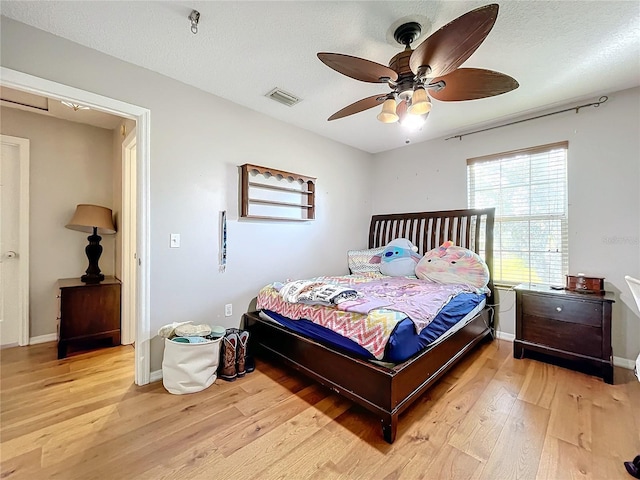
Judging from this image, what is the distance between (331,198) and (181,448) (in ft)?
9.79

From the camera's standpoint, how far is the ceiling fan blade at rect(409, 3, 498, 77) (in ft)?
3.89

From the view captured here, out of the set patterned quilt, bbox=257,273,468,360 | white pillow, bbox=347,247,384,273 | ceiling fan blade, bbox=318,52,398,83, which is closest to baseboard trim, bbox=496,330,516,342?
patterned quilt, bbox=257,273,468,360

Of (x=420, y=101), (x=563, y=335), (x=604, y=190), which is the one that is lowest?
(x=563, y=335)

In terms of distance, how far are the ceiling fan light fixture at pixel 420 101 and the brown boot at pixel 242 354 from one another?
7.16 ft

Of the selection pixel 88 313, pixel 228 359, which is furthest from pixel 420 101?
pixel 88 313

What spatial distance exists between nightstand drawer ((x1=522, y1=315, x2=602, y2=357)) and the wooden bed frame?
415 mm

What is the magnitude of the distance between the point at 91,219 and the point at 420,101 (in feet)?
11.3

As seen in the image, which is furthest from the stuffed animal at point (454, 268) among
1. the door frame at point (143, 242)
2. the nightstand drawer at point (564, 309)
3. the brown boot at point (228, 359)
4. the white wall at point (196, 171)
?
the door frame at point (143, 242)

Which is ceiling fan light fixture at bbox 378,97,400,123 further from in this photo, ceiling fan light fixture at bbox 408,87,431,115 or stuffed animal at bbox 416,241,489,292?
stuffed animal at bbox 416,241,489,292

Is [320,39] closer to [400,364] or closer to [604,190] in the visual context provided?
[400,364]

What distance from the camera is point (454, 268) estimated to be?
2990 mm

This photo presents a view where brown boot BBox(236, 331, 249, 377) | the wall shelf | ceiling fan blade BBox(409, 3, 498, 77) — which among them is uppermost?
ceiling fan blade BBox(409, 3, 498, 77)

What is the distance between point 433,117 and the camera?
3.09m

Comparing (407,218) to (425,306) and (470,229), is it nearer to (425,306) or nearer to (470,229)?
(470,229)
